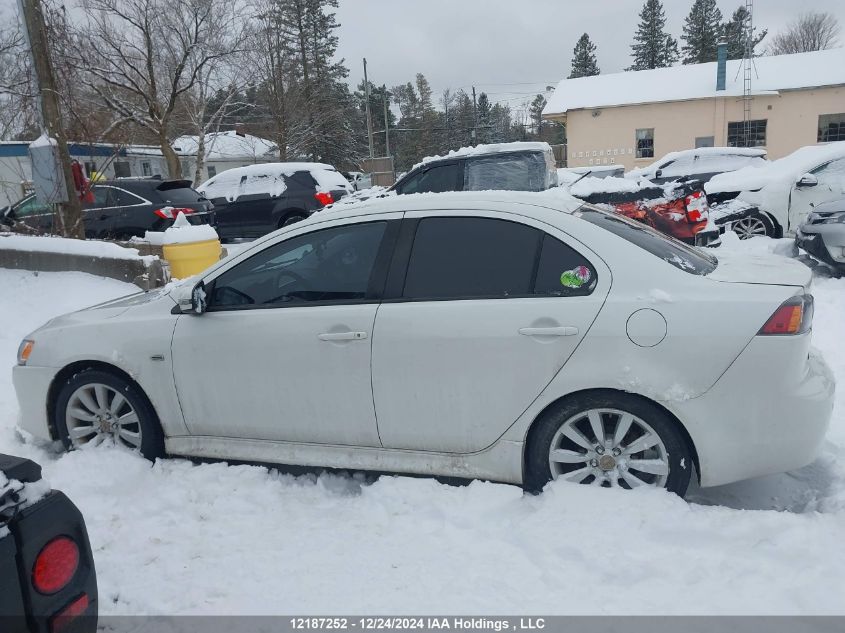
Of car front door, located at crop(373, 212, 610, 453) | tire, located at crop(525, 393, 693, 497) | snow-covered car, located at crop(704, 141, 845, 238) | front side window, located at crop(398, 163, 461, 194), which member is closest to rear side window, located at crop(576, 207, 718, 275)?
Result: car front door, located at crop(373, 212, 610, 453)

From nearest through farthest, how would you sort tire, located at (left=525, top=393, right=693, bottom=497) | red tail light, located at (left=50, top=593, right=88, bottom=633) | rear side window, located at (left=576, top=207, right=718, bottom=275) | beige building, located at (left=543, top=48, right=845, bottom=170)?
red tail light, located at (left=50, top=593, right=88, bottom=633), tire, located at (left=525, top=393, right=693, bottom=497), rear side window, located at (left=576, top=207, right=718, bottom=275), beige building, located at (left=543, top=48, right=845, bottom=170)

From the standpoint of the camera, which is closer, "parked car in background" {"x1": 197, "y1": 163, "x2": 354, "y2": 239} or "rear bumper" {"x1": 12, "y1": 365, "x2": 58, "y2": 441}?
"rear bumper" {"x1": 12, "y1": 365, "x2": 58, "y2": 441}

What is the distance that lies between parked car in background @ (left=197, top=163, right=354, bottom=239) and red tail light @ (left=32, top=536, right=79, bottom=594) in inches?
499

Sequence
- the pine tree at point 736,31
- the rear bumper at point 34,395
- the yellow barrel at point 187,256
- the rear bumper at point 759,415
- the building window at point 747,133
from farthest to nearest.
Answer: the pine tree at point 736,31 < the building window at point 747,133 < the yellow barrel at point 187,256 < the rear bumper at point 34,395 < the rear bumper at point 759,415

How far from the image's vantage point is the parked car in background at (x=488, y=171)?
356 inches

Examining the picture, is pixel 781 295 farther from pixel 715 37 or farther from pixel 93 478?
pixel 715 37

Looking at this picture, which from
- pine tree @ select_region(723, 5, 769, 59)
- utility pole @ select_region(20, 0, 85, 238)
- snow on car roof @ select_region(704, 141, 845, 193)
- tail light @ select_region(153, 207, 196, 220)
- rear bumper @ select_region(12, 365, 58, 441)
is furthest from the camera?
pine tree @ select_region(723, 5, 769, 59)

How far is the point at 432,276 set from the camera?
3.37m

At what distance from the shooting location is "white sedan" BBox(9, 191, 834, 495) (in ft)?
9.75

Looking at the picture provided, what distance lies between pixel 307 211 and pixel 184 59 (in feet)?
47.7

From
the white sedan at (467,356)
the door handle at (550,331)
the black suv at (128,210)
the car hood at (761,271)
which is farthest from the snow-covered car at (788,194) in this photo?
the black suv at (128,210)

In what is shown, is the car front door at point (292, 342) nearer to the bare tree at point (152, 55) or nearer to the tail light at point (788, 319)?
the tail light at point (788, 319)

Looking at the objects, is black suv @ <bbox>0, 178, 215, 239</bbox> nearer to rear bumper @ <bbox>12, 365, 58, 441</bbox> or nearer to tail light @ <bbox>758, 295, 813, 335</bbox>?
rear bumper @ <bbox>12, 365, 58, 441</bbox>

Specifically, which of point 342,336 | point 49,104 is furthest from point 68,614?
point 49,104
